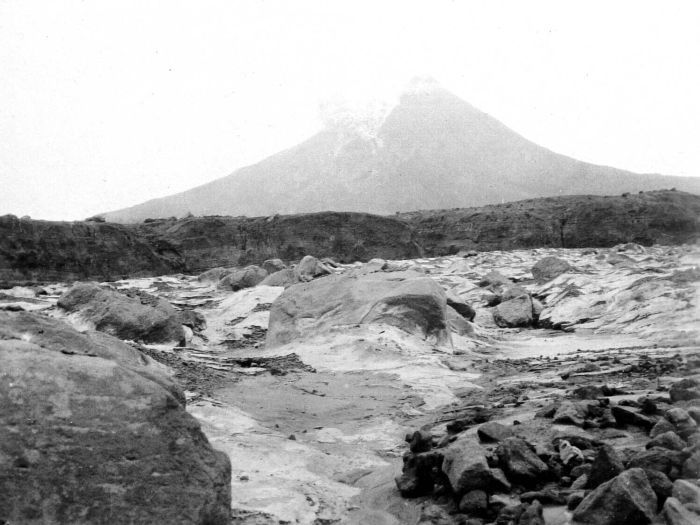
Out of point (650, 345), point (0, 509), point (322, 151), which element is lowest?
point (650, 345)

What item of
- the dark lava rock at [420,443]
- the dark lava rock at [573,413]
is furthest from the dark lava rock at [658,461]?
the dark lava rock at [420,443]

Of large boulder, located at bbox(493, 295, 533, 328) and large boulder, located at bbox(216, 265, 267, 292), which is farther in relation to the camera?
large boulder, located at bbox(216, 265, 267, 292)

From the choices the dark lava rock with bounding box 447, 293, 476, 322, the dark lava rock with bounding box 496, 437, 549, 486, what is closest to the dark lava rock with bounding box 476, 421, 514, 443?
the dark lava rock with bounding box 496, 437, 549, 486

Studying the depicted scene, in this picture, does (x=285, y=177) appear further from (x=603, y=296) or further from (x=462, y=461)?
(x=462, y=461)

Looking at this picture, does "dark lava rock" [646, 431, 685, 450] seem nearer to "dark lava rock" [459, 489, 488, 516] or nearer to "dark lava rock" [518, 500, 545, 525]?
"dark lava rock" [518, 500, 545, 525]

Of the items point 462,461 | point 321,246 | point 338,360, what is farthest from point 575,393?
point 321,246

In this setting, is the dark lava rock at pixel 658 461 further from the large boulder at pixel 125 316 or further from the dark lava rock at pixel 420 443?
the large boulder at pixel 125 316
